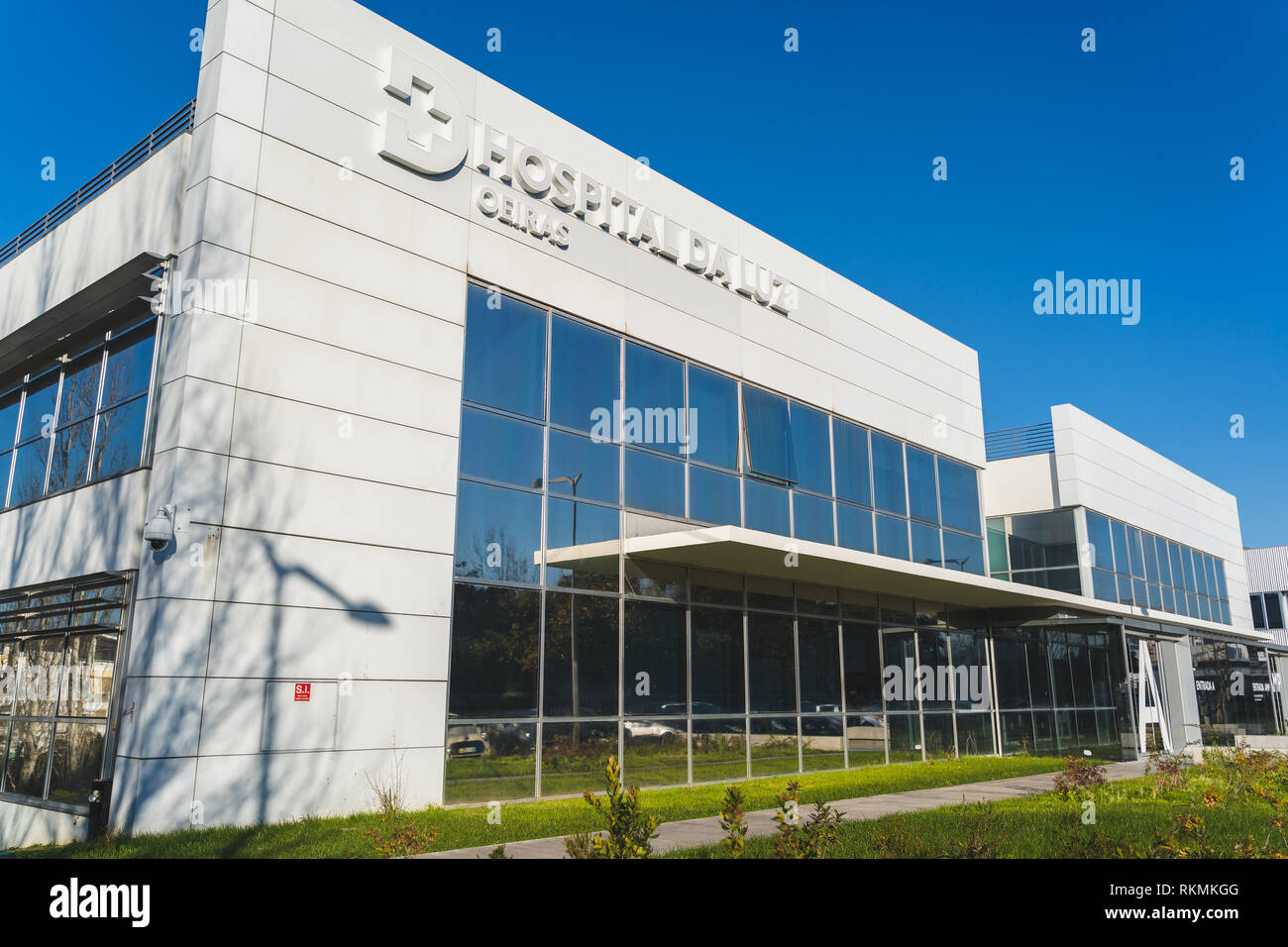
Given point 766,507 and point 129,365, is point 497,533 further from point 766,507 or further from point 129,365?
point 766,507

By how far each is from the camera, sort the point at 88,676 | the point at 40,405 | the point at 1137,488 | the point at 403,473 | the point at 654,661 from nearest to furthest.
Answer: the point at 88,676 < the point at 403,473 < the point at 654,661 < the point at 40,405 < the point at 1137,488

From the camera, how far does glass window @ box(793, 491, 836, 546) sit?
2064cm

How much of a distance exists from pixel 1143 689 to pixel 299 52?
26.9 meters

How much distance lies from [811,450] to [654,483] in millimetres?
5520

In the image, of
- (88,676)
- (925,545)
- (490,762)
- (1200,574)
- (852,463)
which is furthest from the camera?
(1200,574)

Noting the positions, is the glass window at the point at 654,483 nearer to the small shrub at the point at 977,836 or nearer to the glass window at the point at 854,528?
the glass window at the point at 854,528

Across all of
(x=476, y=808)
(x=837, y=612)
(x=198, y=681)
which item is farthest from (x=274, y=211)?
(x=837, y=612)

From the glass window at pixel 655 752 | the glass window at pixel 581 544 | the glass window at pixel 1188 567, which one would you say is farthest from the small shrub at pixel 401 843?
A: the glass window at pixel 1188 567

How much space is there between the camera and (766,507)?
1983 cm

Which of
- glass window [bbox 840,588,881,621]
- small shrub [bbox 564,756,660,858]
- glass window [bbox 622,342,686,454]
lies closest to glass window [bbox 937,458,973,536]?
glass window [bbox 840,588,881,621]

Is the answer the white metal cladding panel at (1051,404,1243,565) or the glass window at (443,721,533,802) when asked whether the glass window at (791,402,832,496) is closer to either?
the glass window at (443,721,533,802)

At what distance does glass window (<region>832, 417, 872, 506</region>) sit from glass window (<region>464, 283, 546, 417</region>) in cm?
902

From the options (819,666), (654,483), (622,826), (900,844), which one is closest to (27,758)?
(654,483)

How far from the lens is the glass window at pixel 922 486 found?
81.3ft
